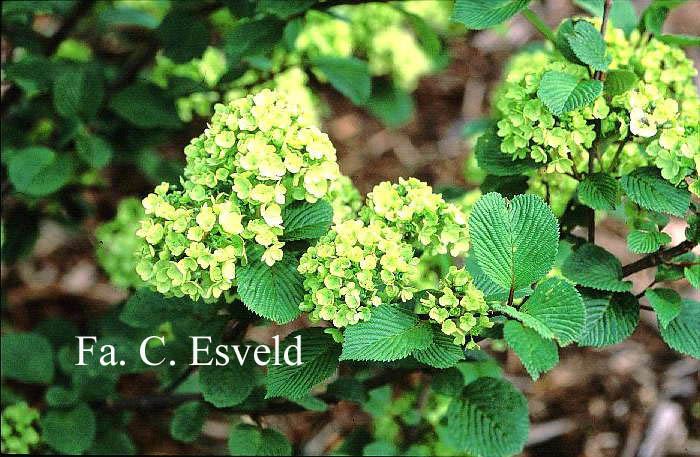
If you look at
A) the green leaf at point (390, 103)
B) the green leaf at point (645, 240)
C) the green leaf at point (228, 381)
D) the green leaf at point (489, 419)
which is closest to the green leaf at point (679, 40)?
the green leaf at point (645, 240)

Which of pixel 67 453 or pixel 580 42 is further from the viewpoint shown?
pixel 67 453

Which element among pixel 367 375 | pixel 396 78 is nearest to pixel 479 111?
pixel 396 78

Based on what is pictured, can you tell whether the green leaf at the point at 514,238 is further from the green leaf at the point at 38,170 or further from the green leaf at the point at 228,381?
the green leaf at the point at 38,170

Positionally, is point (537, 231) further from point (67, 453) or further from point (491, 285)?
point (67, 453)

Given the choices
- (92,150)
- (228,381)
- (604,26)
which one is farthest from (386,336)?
(92,150)

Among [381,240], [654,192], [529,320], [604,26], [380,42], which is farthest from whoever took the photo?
[380,42]

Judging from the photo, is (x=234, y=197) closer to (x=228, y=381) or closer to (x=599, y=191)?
(x=228, y=381)

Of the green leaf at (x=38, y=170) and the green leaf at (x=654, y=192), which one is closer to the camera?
the green leaf at (x=654, y=192)
